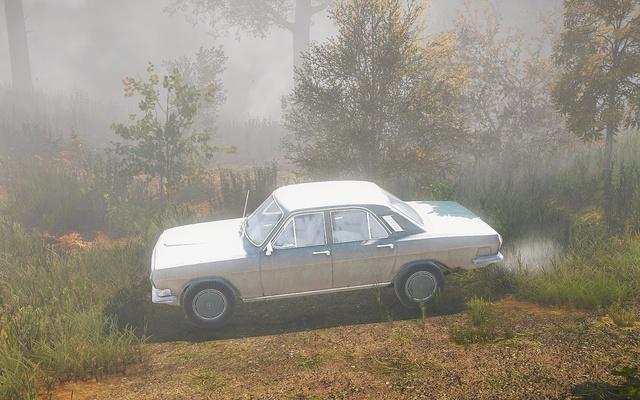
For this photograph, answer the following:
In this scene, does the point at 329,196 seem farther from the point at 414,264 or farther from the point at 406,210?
the point at 414,264

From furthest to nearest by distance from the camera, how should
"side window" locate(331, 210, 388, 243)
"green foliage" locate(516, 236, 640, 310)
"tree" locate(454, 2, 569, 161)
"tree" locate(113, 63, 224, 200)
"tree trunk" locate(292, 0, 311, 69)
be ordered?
"tree trunk" locate(292, 0, 311, 69)
"tree" locate(454, 2, 569, 161)
"tree" locate(113, 63, 224, 200)
"side window" locate(331, 210, 388, 243)
"green foliage" locate(516, 236, 640, 310)

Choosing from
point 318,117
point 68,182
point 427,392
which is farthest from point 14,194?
point 427,392

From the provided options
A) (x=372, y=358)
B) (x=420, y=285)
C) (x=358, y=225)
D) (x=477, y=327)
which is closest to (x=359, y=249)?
Result: (x=358, y=225)

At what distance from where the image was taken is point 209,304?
23.6 feet

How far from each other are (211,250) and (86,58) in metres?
38.4

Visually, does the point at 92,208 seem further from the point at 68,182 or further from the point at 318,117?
the point at 318,117

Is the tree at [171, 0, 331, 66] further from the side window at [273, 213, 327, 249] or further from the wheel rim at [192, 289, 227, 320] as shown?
the wheel rim at [192, 289, 227, 320]

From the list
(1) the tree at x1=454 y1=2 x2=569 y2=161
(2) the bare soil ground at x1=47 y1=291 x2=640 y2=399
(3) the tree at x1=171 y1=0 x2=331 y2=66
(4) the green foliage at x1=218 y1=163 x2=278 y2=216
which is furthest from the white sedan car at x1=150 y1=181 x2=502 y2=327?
(3) the tree at x1=171 y1=0 x2=331 y2=66

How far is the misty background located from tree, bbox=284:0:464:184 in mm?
26625

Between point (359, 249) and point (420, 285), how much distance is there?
0.91 m

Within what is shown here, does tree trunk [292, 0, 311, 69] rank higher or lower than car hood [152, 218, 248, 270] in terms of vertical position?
higher

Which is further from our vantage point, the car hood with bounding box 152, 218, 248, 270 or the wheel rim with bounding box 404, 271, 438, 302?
the wheel rim with bounding box 404, 271, 438, 302

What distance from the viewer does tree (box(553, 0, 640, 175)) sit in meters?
10.7

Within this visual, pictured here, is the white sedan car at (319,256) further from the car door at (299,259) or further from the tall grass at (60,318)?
the tall grass at (60,318)
